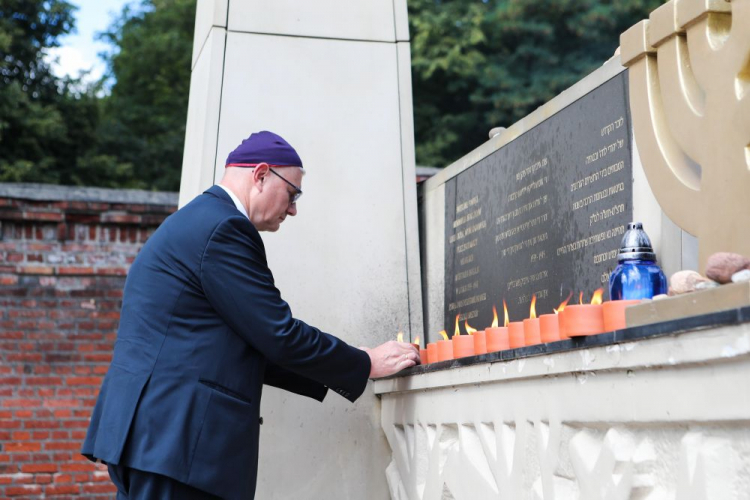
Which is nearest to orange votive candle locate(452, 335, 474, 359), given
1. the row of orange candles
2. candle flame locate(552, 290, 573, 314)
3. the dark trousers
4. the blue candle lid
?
the row of orange candles

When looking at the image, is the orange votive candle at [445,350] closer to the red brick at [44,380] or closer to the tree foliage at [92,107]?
the red brick at [44,380]

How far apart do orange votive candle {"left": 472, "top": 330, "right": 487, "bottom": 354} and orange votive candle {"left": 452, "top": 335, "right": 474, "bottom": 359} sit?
1.7 inches

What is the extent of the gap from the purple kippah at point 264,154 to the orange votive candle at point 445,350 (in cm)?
73

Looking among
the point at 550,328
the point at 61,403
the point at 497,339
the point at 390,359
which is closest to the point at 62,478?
the point at 61,403

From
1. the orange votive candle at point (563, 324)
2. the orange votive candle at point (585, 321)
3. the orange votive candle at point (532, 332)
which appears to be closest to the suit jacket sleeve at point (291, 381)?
the orange votive candle at point (532, 332)

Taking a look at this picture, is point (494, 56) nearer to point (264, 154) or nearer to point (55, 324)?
point (55, 324)

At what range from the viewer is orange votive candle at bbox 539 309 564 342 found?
239cm

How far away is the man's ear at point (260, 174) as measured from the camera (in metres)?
3.20

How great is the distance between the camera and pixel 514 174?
371cm

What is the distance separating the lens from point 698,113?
2.36m

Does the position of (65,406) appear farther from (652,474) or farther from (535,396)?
(652,474)

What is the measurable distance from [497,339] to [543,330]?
0.36 m

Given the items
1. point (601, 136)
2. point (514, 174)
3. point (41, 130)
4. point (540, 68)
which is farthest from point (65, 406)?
point (540, 68)

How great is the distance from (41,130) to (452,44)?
6.80 metres
